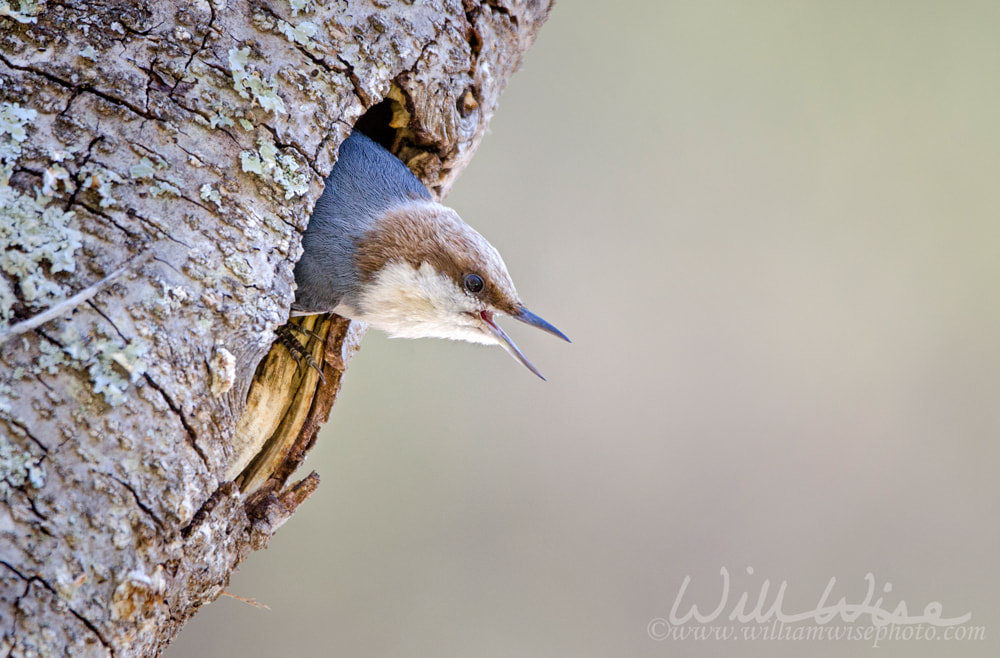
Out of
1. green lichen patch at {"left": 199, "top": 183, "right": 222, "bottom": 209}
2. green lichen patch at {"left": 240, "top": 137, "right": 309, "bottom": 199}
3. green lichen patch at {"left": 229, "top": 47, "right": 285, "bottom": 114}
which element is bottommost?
green lichen patch at {"left": 199, "top": 183, "right": 222, "bottom": 209}

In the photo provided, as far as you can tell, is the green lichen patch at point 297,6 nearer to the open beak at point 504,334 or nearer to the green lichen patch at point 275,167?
the green lichen patch at point 275,167

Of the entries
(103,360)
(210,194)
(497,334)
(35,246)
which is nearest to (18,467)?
(103,360)

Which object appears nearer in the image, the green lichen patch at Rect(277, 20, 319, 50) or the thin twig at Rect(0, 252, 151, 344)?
the thin twig at Rect(0, 252, 151, 344)

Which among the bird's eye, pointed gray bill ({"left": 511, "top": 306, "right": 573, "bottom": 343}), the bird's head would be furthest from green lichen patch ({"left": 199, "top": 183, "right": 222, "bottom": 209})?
pointed gray bill ({"left": 511, "top": 306, "right": 573, "bottom": 343})

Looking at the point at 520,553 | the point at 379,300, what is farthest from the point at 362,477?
the point at 379,300

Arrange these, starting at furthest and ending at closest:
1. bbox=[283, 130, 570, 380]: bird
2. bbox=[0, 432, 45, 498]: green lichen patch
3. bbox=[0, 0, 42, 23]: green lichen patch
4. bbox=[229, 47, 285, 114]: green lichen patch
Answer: bbox=[283, 130, 570, 380]: bird < bbox=[229, 47, 285, 114]: green lichen patch < bbox=[0, 0, 42, 23]: green lichen patch < bbox=[0, 432, 45, 498]: green lichen patch

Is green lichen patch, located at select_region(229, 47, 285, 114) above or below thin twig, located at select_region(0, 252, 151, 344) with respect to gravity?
above

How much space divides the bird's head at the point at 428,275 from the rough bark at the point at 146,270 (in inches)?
9.5

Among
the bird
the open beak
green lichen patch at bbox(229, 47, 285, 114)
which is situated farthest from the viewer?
the open beak

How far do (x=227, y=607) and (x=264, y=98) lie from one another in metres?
1.77

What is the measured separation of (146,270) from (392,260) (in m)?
0.53

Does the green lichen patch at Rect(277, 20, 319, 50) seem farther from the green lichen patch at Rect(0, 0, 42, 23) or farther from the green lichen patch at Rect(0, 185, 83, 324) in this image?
the green lichen patch at Rect(0, 185, 83, 324)

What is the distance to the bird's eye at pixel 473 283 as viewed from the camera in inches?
58.7

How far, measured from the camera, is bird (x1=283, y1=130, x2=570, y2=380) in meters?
1.40
